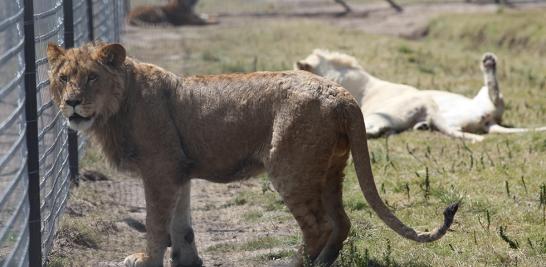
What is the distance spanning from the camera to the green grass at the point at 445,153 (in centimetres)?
571

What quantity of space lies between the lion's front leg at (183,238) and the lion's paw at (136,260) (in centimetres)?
27

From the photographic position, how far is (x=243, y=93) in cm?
540

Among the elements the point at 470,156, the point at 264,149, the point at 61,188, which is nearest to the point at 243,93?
the point at 264,149

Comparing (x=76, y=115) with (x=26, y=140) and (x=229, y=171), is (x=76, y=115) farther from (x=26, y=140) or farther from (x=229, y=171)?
(x=229, y=171)

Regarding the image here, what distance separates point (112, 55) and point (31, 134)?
2.18 feet

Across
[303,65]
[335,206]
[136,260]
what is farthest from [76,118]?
[303,65]

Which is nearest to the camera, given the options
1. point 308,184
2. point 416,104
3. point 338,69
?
point 308,184

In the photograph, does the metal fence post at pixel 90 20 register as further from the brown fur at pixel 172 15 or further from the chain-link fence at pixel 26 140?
the brown fur at pixel 172 15

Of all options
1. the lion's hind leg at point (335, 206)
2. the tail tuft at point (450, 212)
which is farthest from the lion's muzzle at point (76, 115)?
the tail tuft at point (450, 212)

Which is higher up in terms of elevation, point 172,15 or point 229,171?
point 229,171

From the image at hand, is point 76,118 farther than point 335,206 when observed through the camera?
No

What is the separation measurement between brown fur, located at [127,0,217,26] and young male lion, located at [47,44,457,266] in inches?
551

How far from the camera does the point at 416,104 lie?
32.8 feet

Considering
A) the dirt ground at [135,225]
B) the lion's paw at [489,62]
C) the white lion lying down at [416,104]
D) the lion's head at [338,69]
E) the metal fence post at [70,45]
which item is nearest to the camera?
the dirt ground at [135,225]
